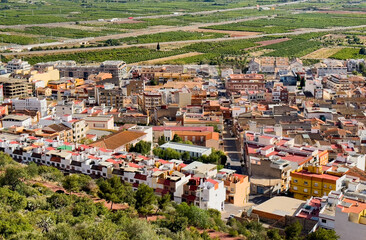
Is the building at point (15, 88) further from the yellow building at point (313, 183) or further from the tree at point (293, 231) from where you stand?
the tree at point (293, 231)

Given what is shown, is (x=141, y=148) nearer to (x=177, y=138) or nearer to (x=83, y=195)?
(x=177, y=138)

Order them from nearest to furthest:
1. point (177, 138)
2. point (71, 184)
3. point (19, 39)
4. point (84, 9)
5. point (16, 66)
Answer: point (71, 184) → point (177, 138) → point (16, 66) → point (19, 39) → point (84, 9)

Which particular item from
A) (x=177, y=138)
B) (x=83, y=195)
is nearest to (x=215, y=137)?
(x=177, y=138)

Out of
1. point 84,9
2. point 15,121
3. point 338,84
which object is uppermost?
point 84,9

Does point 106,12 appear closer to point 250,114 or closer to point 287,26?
point 287,26

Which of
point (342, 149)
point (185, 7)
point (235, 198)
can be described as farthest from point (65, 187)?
point (185, 7)

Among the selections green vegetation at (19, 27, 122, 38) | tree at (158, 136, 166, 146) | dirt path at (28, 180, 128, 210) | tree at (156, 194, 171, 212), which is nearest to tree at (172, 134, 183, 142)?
tree at (158, 136, 166, 146)
